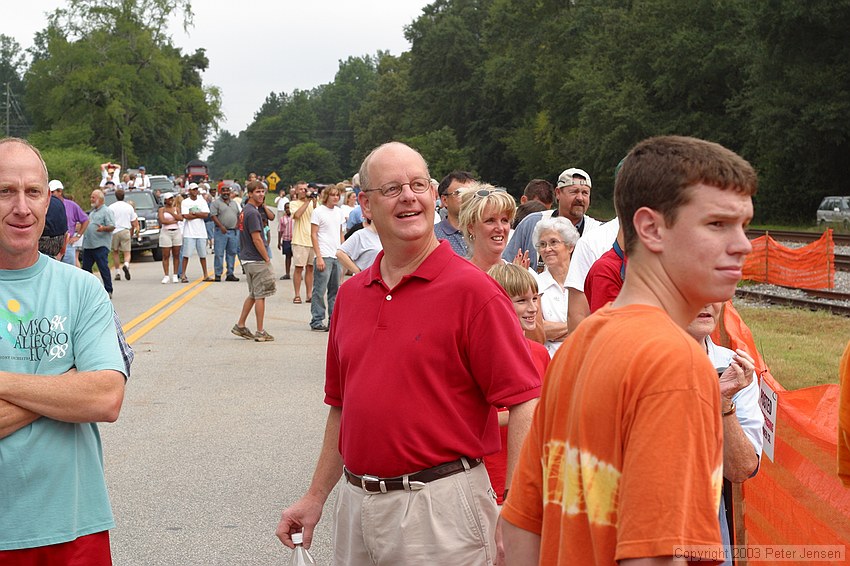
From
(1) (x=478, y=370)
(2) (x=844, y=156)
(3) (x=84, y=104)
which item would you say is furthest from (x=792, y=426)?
(3) (x=84, y=104)

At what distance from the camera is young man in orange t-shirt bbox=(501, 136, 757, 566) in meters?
1.95

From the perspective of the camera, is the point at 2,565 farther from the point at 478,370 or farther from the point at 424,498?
the point at 478,370

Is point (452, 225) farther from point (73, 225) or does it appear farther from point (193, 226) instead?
point (193, 226)

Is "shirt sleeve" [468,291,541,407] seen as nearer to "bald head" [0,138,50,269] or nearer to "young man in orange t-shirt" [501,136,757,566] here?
"young man in orange t-shirt" [501,136,757,566]

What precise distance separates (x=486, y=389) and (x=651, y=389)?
149 centimetres

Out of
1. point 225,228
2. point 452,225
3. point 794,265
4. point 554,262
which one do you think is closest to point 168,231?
point 225,228

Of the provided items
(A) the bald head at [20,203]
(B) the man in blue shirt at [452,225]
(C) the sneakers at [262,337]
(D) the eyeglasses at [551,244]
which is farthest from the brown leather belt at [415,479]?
(C) the sneakers at [262,337]

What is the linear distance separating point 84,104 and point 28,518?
3338 inches

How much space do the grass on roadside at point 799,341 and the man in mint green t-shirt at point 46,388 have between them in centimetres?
827

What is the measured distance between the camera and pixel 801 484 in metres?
4.37

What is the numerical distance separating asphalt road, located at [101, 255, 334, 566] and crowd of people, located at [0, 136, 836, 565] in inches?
90.6

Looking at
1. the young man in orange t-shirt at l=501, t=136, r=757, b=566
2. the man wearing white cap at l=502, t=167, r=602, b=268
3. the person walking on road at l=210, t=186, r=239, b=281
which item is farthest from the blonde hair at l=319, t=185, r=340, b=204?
the young man in orange t-shirt at l=501, t=136, r=757, b=566

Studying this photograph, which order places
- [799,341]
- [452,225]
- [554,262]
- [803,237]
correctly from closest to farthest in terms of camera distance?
[554,262] → [452,225] → [799,341] → [803,237]

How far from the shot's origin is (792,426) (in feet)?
14.7
